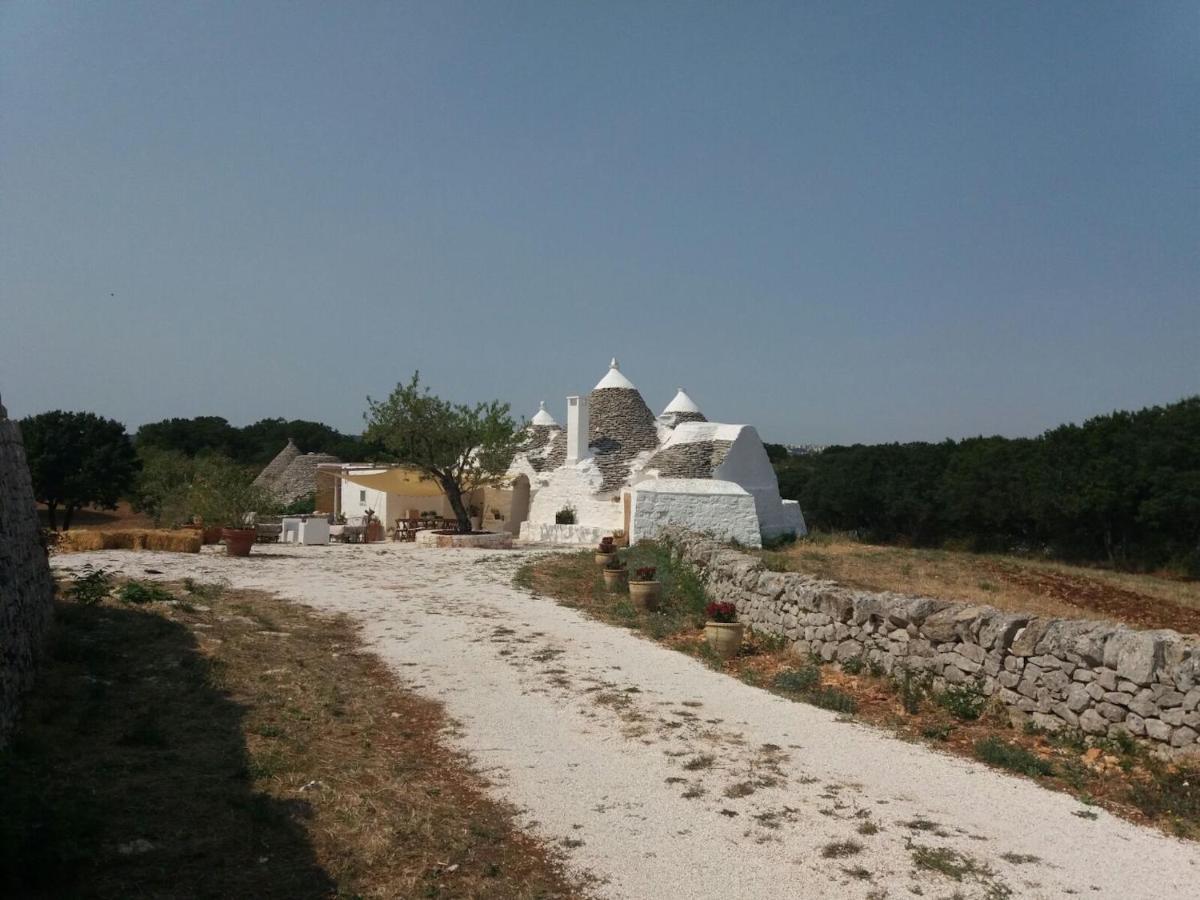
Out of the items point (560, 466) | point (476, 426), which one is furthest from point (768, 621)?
point (560, 466)

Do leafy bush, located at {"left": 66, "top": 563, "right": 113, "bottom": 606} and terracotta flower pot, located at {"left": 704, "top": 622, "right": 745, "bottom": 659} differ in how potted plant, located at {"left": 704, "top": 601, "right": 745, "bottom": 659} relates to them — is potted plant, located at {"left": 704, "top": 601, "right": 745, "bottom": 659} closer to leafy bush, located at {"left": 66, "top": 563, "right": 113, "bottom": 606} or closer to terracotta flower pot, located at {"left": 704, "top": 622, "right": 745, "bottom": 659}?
terracotta flower pot, located at {"left": 704, "top": 622, "right": 745, "bottom": 659}

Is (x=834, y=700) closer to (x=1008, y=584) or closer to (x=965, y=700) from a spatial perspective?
(x=965, y=700)

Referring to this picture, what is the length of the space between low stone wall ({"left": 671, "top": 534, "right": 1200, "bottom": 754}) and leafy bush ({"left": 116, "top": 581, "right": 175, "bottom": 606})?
8.37 meters

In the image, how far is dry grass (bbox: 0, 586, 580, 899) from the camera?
3.85 meters

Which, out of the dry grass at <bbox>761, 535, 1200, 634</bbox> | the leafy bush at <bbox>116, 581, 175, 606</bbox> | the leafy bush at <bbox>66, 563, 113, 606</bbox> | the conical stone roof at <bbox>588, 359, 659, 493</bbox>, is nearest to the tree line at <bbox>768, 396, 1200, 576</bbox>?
the dry grass at <bbox>761, 535, 1200, 634</bbox>

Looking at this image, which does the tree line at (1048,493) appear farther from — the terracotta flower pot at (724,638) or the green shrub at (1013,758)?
the green shrub at (1013,758)

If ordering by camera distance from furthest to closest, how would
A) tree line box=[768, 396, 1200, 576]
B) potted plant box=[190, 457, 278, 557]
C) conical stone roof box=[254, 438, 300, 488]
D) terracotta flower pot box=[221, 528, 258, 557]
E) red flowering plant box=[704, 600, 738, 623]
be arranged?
1. conical stone roof box=[254, 438, 300, 488]
2. tree line box=[768, 396, 1200, 576]
3. potted plant box=[190, 457, 278, 557]
4. terracotta flower pot box=[221, 528, 258, 557]
5. red flowering plant box=[704, 600, 738, 623]

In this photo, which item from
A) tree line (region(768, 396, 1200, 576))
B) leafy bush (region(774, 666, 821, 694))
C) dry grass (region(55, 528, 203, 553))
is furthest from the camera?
tree line (region(768, 396, 1200, 576))

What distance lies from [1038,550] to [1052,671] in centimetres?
3250

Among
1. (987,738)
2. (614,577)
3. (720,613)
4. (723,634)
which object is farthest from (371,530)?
(987,738)

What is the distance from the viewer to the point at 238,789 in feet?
16.4

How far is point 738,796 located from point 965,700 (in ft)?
10.1

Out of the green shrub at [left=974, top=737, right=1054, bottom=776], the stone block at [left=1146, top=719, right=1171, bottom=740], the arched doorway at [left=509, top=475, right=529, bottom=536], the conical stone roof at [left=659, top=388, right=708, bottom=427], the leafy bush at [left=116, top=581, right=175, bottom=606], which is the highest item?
the conical stone roof at [left=659, top=388, right=708, bottom=427]

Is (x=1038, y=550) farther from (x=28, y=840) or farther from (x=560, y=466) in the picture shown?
(x=28, y=840)
